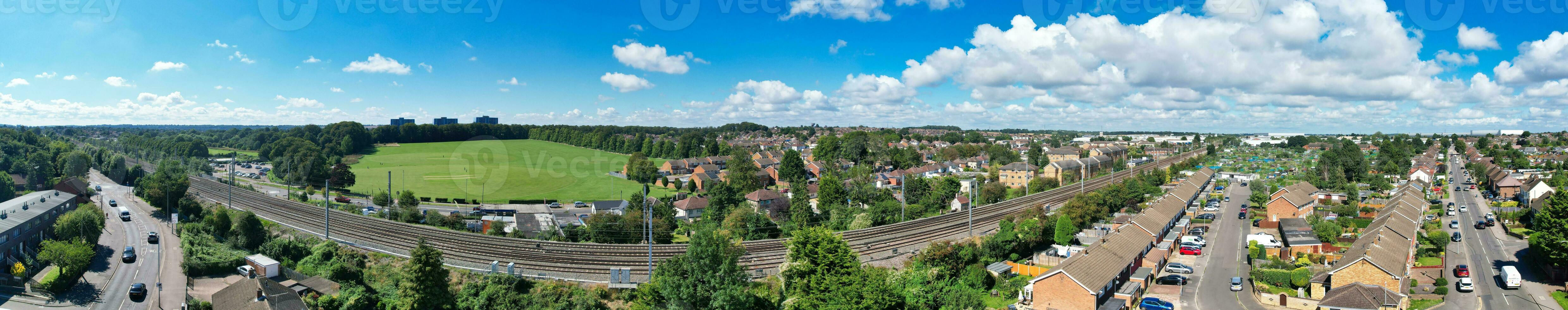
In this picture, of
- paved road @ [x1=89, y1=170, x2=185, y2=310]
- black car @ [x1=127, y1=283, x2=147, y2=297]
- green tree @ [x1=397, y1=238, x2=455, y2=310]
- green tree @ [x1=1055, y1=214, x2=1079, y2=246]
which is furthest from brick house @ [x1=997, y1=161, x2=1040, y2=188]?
black car @ [x1=127, y1=283, x2=147, y2=297]

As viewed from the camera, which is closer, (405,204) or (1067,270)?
(1067,270)

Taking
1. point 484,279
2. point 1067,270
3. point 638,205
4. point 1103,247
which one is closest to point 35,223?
point 484,279

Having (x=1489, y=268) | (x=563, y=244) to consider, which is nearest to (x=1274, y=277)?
(x=1489, y=268)

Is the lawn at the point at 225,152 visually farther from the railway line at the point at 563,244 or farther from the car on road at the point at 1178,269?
the car on road at the point at 1178,269

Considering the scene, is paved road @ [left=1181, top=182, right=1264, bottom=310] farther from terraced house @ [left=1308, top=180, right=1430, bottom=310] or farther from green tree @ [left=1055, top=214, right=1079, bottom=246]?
green tree @ [left=1055, top=214, right=1079, bottom=246]

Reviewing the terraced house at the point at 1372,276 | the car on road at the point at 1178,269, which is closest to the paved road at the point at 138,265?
the car on road at the point at 1178,269

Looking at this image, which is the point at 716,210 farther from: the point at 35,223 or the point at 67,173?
the point at 67,173
